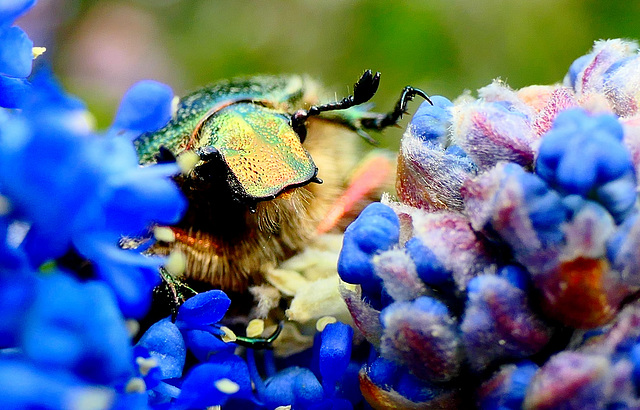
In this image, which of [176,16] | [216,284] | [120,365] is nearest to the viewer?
[120,365]

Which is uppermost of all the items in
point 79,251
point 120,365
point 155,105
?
point 155,105

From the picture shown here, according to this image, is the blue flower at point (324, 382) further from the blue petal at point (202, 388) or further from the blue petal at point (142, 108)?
the blue petal at point (142, 108)

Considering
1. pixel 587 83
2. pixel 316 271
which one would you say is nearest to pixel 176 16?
pixel 316 271

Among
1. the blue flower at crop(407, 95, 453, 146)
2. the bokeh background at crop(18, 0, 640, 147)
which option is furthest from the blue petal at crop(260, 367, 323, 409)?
the bokeh background at crop(18, 0, 640, 147)

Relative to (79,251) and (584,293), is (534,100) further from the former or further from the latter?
(79,251)

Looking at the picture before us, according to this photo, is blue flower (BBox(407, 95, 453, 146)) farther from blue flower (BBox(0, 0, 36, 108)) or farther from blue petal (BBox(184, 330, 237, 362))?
blue flower (BBox(0, 0, 36, 108))

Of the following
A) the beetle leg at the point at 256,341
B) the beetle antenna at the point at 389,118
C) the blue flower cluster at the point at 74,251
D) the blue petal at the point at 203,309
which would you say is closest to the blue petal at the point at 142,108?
the blue flower cluster at the point at 74,251
